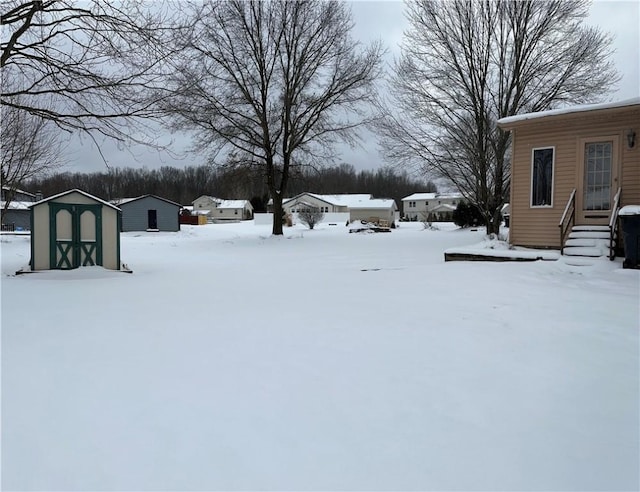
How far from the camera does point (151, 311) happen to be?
19.0ft

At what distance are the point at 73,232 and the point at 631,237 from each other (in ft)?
38.1

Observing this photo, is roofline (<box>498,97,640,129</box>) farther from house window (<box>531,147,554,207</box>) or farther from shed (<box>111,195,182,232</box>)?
shed (<box>111,195,182,232</box>)

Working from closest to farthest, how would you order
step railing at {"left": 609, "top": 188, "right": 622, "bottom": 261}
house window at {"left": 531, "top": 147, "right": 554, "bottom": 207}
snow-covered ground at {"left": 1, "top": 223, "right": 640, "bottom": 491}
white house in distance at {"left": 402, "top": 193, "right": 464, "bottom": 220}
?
snow-covered ground at {"left": 1, "top": 223, "right": 640, "bottom": 491} → step railing at {"left": 609, "top": 188, "right": 622, "bottom": 261} → house window at {"left": 531, "top": 147, "right": 554, "bottom": 207} → white house in distance at {"left": 402, "top": 193, "right": 464, "bottom": 220}

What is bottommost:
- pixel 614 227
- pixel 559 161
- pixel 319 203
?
pixel 614 227

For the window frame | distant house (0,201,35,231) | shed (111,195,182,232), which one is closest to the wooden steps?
the window frame

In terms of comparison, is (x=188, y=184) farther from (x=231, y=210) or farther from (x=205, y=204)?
(x=231, y=210)

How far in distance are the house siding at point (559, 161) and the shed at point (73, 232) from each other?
10178 millimetres

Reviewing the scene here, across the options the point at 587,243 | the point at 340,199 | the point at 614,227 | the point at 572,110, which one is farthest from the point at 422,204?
the point at 614,227

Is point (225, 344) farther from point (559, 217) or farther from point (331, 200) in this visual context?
point (331, 200)

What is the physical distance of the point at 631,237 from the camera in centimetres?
834

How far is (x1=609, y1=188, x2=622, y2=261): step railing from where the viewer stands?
29.1ft

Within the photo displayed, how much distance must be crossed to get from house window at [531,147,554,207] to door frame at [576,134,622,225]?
24.4 inches

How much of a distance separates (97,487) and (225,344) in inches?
85.6

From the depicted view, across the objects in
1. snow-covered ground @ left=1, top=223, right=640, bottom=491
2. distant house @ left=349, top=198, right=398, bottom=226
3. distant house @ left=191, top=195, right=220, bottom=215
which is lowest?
snow-covered ground @ left=1, top=223, right=640, bottom=491
